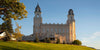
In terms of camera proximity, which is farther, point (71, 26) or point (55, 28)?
point (71, 26)

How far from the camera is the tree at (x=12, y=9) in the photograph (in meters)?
30.6

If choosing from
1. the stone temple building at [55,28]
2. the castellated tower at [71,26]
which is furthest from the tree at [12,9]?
the castellated tower at [71,26]

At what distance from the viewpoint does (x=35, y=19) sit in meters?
105

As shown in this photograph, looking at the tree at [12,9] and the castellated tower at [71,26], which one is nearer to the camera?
the tree at [12,9]

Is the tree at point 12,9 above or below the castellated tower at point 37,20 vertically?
below

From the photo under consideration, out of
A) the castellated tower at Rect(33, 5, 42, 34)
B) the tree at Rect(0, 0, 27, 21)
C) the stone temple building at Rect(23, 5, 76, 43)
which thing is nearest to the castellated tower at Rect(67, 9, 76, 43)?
the stone temple building at Rect(23, 5, 76, 43)

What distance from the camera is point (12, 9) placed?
3098cm

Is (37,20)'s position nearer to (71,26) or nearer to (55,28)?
(55,28)

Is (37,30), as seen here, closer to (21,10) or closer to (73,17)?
(73,17)

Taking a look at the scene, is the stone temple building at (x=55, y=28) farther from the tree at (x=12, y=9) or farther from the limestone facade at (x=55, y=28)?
the tree at (x=12, y=9)

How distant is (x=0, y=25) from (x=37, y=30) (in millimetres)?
68140

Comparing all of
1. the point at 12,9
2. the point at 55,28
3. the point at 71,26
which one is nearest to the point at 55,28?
the point at 55,28

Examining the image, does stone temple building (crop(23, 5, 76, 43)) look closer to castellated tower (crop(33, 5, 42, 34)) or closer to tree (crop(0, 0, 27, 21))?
castellated tower (crop(33, 5, 42, 34))

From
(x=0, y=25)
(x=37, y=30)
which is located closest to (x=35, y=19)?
(x=37, y=30)
